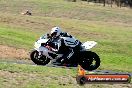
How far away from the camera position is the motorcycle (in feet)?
64.2

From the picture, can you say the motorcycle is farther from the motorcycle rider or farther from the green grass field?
the green grass field

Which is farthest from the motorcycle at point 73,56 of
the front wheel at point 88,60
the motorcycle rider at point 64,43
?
the motorcycle rider at point 64,43

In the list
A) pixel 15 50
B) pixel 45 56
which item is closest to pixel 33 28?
pixel 15 50

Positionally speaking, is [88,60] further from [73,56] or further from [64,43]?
[64,43]

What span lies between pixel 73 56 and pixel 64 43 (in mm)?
752

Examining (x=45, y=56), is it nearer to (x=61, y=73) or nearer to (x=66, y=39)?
(x=66, y=39)

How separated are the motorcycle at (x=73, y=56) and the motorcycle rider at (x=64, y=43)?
0.61ft

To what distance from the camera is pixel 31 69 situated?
54.7 ft

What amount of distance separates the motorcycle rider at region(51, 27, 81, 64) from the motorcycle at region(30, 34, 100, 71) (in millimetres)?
186

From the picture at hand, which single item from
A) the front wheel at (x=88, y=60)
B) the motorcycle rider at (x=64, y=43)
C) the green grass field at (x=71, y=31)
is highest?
the motorcycle rider at (x=64, y=43)

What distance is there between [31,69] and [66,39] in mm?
3271

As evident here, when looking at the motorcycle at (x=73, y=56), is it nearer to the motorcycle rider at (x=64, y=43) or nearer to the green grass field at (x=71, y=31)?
the motorcycle rider at (x=64, y=43)

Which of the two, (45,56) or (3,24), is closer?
(45,56)

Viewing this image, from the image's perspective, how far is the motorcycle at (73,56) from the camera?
Answer: 1958cm
